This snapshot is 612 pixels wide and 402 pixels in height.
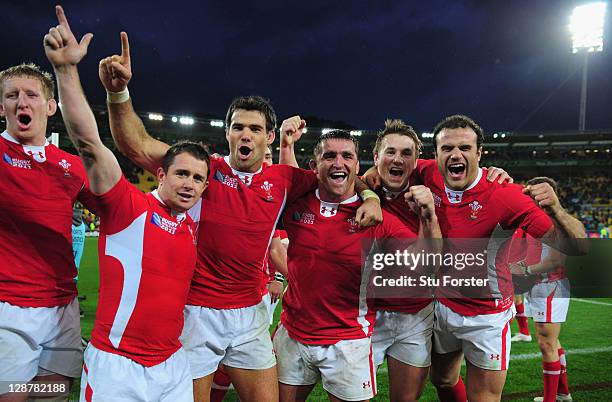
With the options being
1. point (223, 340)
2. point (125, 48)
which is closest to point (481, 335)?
point (223, 340)

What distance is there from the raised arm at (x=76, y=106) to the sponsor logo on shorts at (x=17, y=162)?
745 millimetres

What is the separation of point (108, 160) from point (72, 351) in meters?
1.29

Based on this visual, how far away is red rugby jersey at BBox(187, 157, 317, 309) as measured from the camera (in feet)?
9.61

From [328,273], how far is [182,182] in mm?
1116

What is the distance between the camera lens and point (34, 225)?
2732 millimetres

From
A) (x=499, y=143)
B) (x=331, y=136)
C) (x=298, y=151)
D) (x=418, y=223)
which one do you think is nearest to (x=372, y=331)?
(x=418, y=223)

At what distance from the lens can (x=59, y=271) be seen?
9.25 ft

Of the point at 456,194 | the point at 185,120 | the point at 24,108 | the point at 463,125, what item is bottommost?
the point at 456,194

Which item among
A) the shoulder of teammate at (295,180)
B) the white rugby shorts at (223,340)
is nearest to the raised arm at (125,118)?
the shoulder of teammate at (295,180)

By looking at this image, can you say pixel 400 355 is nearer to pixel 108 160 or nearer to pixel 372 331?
pixel 372 331

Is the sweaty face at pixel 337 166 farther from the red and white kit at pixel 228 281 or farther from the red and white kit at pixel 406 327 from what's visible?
the red and white kit at pixel 406 327

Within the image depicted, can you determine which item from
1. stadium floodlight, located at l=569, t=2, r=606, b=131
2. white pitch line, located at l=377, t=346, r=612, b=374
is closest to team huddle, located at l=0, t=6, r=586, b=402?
white pitch line, located at l=377, t=346, r=612, b=374

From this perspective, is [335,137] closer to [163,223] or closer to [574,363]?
[163,223]

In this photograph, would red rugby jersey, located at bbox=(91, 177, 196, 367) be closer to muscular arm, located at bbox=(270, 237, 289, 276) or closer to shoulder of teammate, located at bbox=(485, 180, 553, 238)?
muscular arm, located at bbox=(270, 237, 289, 276)
